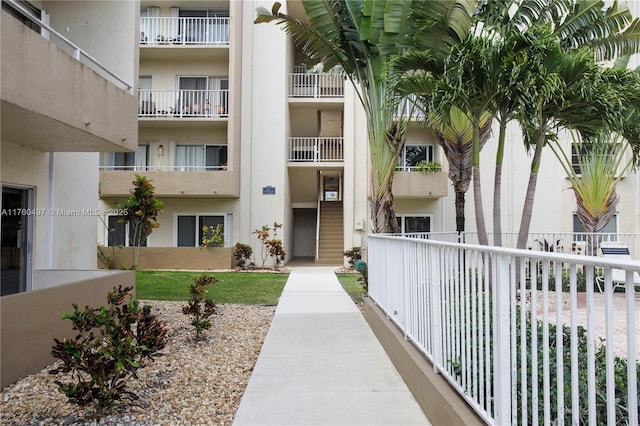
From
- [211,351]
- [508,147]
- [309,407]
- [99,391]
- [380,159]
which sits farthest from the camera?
[508,147]

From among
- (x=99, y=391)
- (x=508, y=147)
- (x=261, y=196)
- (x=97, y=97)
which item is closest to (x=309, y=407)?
(x=99, y=391)

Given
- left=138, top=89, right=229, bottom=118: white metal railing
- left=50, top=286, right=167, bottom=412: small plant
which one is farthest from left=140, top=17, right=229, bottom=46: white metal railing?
left=50, top=286, right=167, bottom=412: small plant

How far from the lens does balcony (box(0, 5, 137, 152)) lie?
5121 millimetres

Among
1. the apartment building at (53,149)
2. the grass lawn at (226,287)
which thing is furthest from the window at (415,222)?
the apartment building at (53,149)

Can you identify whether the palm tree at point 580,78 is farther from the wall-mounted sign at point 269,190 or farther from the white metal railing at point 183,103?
the white metal railing at point 183,103

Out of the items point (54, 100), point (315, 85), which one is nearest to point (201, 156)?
point (315, 85)

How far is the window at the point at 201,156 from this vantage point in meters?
19.5

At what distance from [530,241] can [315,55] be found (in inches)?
479

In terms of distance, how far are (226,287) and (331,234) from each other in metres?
9.10

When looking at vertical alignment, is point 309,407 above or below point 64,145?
below

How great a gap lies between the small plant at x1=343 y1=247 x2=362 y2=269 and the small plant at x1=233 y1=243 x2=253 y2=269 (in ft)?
13.7

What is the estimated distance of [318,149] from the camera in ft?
66.1

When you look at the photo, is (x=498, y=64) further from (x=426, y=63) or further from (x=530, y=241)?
(x=530, y=241)

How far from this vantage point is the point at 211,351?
6.41m
